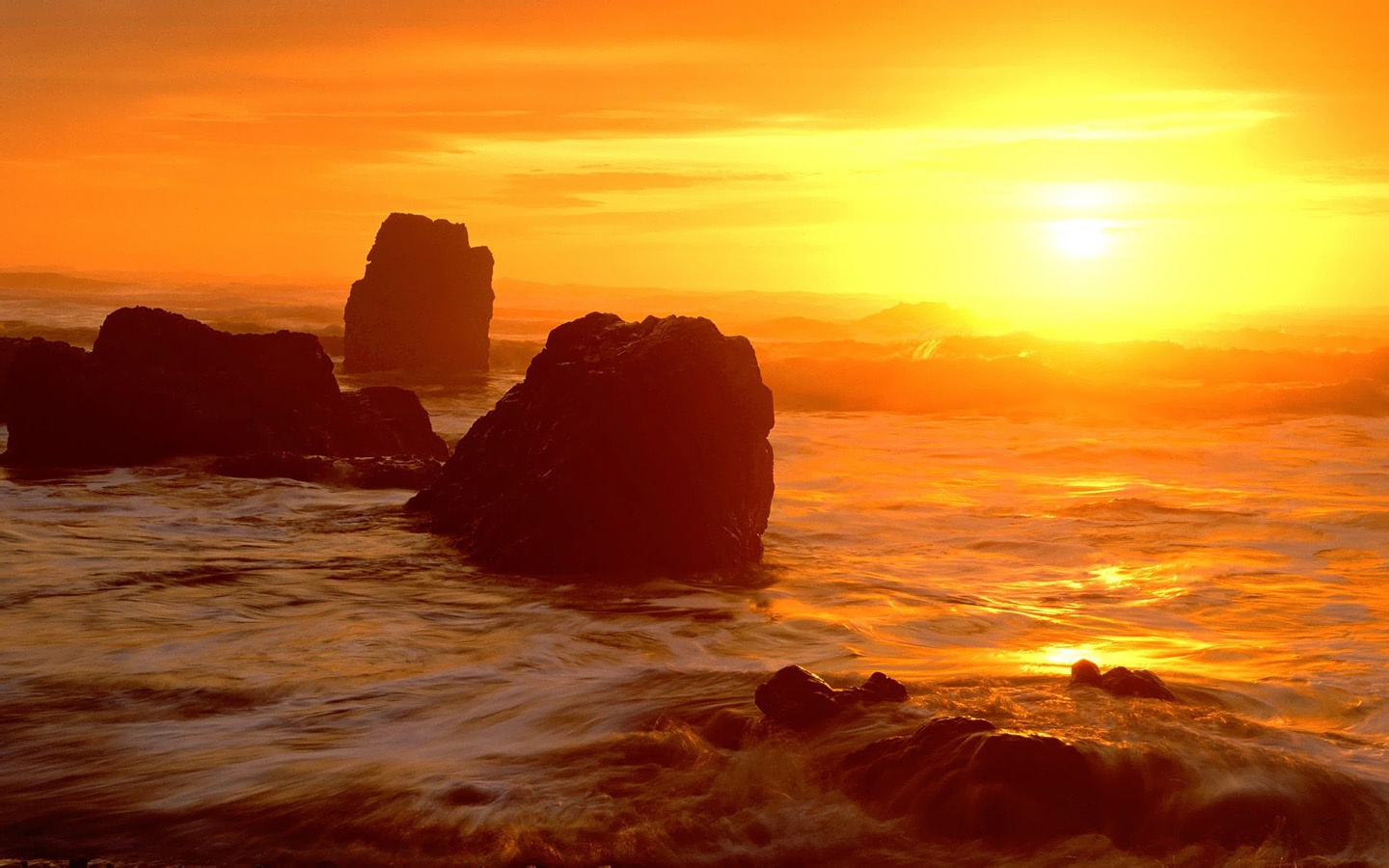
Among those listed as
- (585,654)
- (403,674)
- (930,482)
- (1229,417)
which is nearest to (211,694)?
(403,674)

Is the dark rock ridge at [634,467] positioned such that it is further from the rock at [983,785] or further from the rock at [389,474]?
the rock at [983,785]

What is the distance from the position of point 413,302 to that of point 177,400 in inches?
803

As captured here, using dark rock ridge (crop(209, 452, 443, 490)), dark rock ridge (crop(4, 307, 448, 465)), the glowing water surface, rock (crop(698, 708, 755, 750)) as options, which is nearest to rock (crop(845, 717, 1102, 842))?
the glowing water surface

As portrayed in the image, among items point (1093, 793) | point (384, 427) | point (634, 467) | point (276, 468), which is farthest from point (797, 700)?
point (384, 427)

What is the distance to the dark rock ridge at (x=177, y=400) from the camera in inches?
642

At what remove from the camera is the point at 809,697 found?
6.71 m

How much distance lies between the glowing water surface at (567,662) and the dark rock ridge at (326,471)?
1.37 ft

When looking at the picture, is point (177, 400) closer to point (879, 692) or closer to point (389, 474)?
point (389, 474)

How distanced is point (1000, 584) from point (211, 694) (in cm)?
708

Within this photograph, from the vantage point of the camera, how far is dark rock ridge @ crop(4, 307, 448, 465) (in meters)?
16.3

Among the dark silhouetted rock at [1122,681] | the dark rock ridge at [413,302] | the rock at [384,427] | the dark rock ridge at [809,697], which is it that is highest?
the dark rock ridge at [413,302]

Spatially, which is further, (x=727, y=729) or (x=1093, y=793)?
(x=727, y=729)

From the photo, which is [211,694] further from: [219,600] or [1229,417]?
[1229,417]

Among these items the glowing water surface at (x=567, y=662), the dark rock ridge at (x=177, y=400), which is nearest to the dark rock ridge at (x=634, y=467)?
the glowing water surface at (x=567, y=662)
